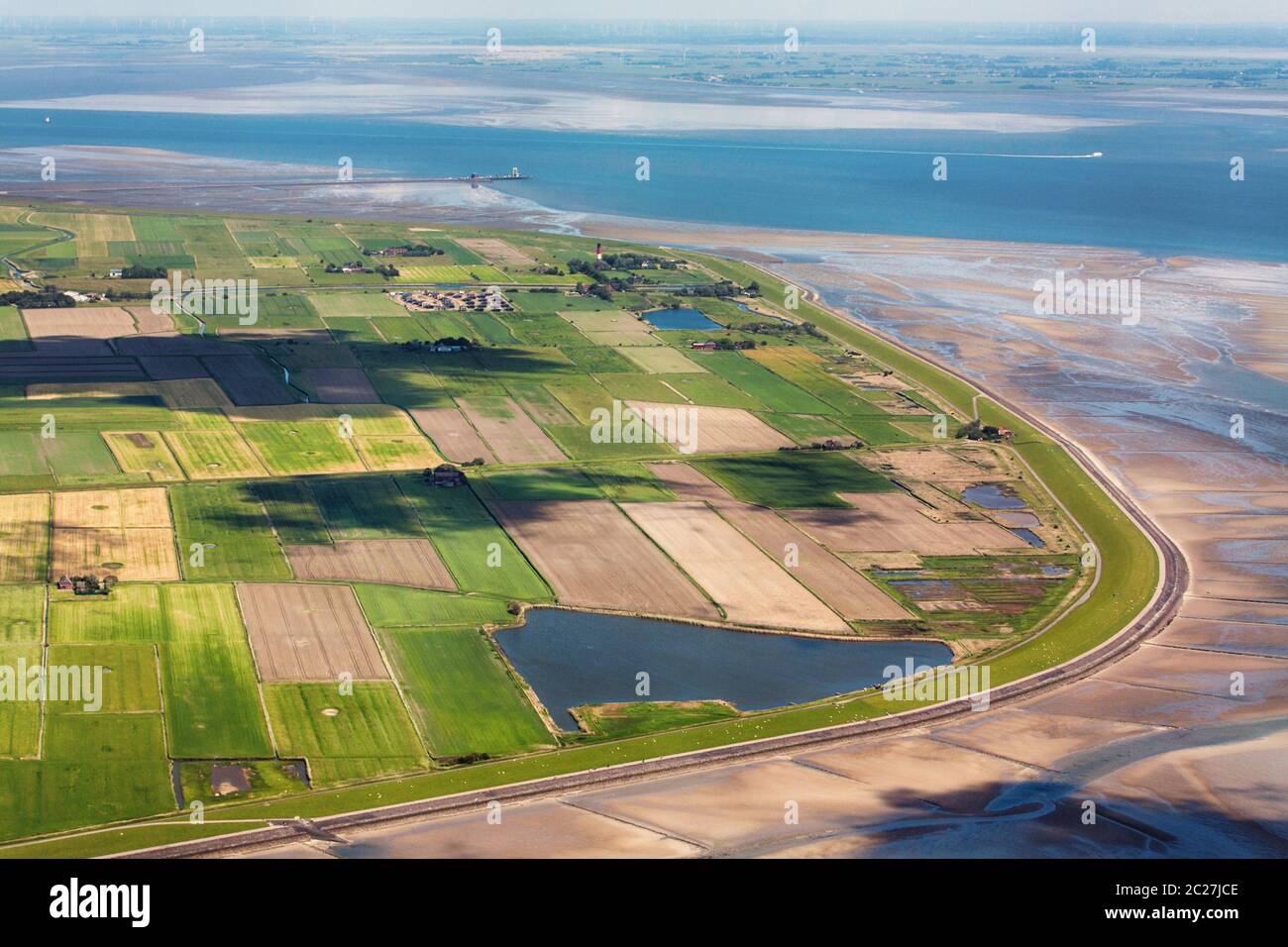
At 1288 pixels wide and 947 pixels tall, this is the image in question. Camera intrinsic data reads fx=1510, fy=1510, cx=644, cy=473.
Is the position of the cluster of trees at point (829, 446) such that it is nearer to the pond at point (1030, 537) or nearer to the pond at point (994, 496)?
→ the pond at point (994, 496)

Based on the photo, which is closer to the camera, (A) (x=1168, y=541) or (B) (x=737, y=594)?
(B) (x=737, y=594)

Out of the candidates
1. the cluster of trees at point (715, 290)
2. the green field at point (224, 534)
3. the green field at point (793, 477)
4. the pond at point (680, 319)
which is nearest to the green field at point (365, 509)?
the green field at point (224, 534)

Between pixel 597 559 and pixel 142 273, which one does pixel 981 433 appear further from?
pixel 142 273

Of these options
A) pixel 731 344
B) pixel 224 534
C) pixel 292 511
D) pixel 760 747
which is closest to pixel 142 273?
pixel 731 344

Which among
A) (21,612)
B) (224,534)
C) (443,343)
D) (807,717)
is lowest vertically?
(807,717)

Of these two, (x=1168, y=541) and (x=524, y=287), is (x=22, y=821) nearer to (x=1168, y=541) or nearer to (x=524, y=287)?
(x=1168, y=541)

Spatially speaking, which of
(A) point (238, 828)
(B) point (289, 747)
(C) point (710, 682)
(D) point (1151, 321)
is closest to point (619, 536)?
(C) point (710, 682)
